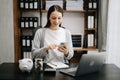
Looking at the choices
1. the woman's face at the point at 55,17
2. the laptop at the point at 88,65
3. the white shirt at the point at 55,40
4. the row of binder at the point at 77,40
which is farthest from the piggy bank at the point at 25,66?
the row of binder at the point at 77,40

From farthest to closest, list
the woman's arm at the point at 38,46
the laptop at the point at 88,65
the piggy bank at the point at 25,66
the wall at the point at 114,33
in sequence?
the wall at the point at 114,33, the woman's arm at the point at 38,46, the piggy bank at the point at 25,66, the laptop at the point at 88,65

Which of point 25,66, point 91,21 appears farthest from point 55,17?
point 91,21

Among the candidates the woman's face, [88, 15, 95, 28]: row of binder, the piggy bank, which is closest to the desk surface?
the piggy bank

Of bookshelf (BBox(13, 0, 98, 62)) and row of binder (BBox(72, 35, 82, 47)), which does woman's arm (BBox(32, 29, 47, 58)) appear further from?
row of binder (BBox(72, 35, 82, 47))

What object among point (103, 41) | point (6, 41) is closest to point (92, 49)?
point (103, 41)

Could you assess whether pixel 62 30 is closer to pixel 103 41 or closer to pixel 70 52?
pixel 70 52

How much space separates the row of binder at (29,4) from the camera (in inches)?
146

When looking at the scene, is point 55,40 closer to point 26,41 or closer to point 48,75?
point 48,75

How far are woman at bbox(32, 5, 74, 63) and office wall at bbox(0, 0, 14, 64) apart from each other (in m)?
1.43

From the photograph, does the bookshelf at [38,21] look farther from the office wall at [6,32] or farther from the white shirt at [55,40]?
the white shirt at [55,40]

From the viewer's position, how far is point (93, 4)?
12.3 feet

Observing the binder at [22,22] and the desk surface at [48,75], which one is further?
the binder at [22,22]

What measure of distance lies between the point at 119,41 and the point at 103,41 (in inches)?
11.3

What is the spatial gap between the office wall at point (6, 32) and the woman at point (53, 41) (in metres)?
1.43
